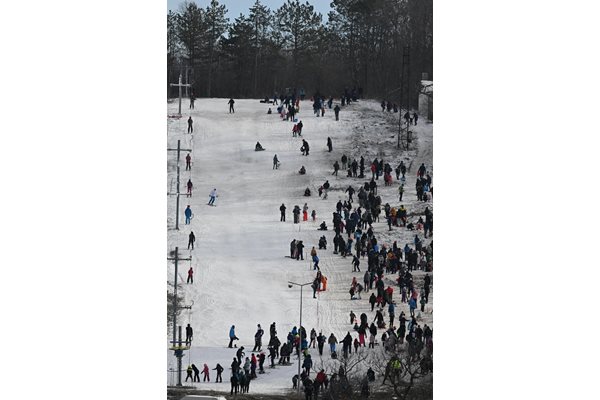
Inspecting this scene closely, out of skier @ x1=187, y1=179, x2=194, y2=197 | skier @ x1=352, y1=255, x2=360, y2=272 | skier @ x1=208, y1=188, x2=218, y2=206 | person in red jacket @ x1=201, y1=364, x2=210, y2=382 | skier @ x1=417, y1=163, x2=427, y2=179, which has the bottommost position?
person in red jacket @ x1=201, y1=364, x2=210, y2=382

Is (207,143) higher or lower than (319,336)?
higher

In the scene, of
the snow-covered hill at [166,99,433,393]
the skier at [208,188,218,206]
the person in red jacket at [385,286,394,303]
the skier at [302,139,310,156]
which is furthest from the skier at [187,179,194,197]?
the person in red jacket at [385,286,394,303]

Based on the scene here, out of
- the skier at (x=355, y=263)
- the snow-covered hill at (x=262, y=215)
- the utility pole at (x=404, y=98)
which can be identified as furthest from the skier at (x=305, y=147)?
the skier at (x=355, y=263)

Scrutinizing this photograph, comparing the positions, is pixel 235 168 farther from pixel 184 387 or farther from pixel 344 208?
pixel 184 387

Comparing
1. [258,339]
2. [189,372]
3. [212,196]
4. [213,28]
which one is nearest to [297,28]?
[213,28]

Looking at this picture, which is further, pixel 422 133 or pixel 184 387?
pixel 422 133

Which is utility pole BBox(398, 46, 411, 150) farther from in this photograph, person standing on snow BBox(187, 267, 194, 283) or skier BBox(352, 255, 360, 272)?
person standing on snow BBox(187, 267, 194, 283)
